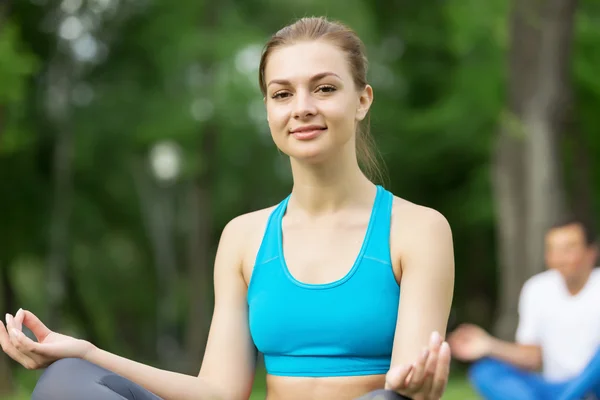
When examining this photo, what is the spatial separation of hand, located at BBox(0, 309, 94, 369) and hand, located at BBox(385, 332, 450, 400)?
0.80 meters

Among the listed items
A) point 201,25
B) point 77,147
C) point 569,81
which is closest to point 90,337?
point 77,147

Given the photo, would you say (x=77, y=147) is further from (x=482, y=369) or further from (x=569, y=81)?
(x=482, y=369)

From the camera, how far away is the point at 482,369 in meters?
5.64

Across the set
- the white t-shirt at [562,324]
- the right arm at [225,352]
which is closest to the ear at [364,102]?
the right arm at [225,352]

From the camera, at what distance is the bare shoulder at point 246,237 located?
2.91 m

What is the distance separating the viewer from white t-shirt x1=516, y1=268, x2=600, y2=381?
19.3 feet

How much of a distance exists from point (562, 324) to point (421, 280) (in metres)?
3.55

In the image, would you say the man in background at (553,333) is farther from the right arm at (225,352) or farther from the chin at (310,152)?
the chin at (310,152)

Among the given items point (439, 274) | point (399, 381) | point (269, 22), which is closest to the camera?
point (399, 381)

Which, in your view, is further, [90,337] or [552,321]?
[90,337]

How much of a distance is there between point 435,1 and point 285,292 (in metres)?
18.0

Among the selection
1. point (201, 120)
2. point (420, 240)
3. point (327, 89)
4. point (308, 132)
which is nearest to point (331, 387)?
point (420, 240)

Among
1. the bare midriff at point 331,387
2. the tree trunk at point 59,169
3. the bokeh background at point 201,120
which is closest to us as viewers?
the bare midriff at point 331,387

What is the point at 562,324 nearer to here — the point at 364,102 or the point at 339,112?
the point at 364,102
